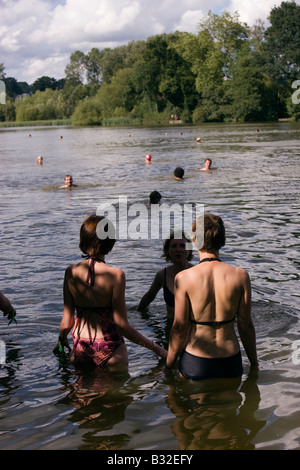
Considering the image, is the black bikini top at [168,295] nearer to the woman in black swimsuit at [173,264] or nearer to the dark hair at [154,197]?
the woman in black swimsuit at [173,264]

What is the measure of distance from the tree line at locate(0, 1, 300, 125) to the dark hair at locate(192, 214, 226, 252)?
73828 millimetres

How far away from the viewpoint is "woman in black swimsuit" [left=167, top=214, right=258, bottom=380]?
4.53 m

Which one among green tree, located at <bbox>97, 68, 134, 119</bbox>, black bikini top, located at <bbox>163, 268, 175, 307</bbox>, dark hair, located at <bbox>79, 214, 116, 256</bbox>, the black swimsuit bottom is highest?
green tree, located at <bbox>97, 68, 134, 119</bbox>

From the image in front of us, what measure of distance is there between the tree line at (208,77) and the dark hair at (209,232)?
73.8 m

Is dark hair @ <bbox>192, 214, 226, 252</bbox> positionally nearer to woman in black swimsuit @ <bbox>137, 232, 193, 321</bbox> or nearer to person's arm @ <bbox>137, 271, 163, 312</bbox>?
woman in black swimsuit @ <bbox>137, 232, 193, 321</bbox>

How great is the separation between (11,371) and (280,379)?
2697 mm

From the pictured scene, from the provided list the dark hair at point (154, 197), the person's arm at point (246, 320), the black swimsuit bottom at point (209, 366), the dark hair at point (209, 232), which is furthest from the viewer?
the dark hair at point (154, 197)

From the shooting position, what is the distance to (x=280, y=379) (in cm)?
545

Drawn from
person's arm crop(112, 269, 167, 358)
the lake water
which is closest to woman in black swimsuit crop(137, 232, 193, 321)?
the lake water

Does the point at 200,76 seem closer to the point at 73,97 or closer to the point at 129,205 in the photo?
the point at 73,97

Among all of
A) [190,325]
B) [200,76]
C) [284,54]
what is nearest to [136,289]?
[190,325]

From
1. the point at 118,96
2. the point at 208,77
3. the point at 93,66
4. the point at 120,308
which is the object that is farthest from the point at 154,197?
the point at 93,66

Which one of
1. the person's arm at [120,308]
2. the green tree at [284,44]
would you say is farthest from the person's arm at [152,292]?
the green tree at [284,44]

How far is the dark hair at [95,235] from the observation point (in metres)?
4.69
